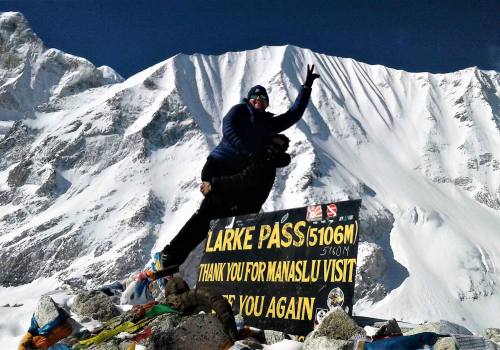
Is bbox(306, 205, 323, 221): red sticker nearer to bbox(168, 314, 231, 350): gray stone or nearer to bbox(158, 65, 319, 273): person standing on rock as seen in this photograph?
bbox(168, 314, 231, 350): gray stone

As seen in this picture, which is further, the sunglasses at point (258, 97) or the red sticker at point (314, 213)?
the sunglasses at point (258, 97)

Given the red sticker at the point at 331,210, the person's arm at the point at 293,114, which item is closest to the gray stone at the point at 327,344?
the red sticker at the point at 331,210

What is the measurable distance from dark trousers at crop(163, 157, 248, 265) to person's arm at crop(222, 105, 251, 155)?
40cm

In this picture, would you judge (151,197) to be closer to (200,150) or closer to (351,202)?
(200,150)

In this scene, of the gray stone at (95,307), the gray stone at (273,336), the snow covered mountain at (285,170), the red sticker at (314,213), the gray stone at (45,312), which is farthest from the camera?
the snow covered mountain at (285,170)

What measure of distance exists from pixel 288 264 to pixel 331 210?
906 mm

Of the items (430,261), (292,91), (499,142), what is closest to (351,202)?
(430,261)

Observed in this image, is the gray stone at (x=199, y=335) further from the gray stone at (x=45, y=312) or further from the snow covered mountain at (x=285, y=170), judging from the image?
the snow covered mountain at (x=285, y=170)

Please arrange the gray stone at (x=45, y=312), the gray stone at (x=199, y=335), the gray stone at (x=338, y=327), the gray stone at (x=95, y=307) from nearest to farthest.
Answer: the gray stone at (x=338, y=327), the gray stone at (x=199, y=335), the gray stone at (x=45, y=312), the gray stone at (x=95, y=307)

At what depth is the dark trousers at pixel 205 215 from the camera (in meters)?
9.95

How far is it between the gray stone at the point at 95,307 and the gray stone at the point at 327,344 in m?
4.66

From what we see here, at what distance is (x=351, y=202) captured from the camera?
7.12 m

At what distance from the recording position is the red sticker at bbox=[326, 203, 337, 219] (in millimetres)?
7297

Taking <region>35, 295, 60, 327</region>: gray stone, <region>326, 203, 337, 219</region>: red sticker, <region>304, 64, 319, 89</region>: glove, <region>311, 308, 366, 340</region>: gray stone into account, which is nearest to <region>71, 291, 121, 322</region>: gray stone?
<region>35, 295, 60, 327</region>: gray stone
